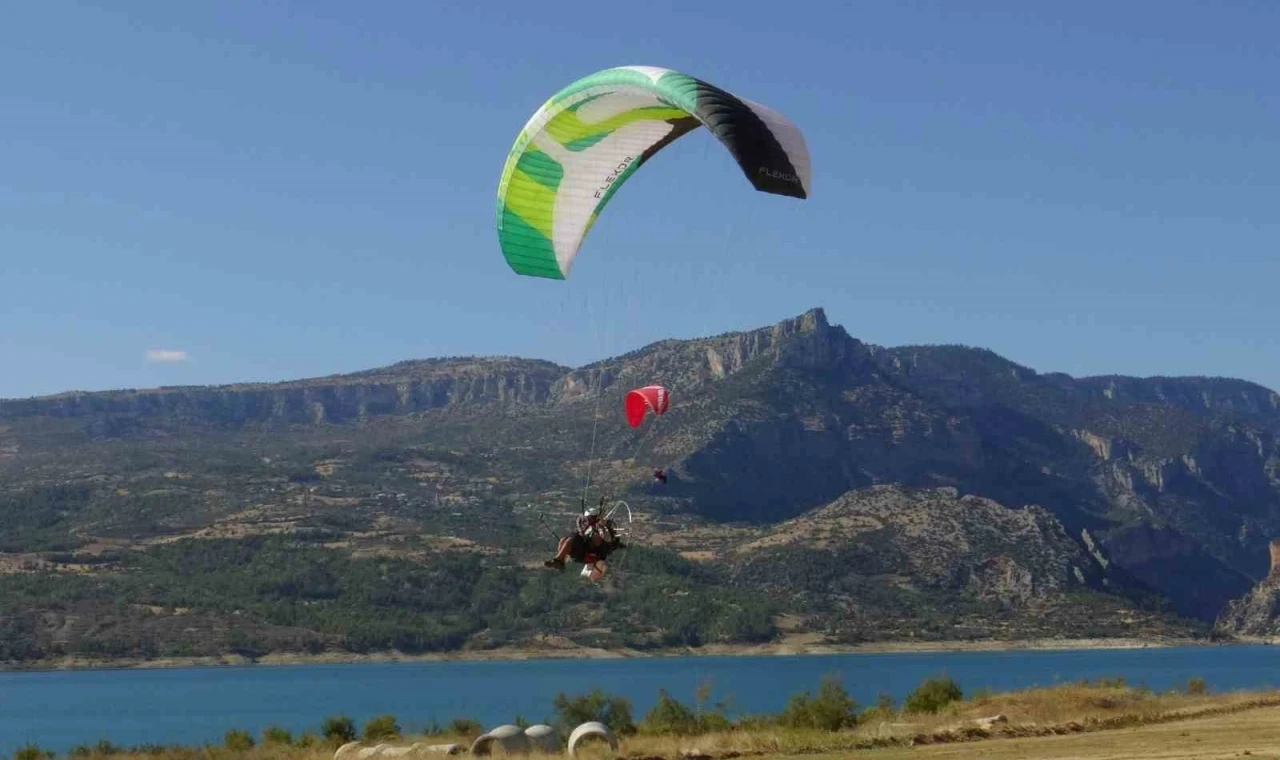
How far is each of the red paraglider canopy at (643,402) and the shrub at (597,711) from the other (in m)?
16.2

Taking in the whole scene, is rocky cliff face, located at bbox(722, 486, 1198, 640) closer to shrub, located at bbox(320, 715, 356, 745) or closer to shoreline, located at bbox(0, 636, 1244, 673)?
shoreline, located at bbox(0, 636, 1244, 673)

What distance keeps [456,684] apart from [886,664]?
113 feet

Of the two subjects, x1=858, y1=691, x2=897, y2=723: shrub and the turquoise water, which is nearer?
x1=858, y1=691, x2=897, y2=723: shrub

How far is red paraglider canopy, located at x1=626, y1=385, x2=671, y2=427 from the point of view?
28891 millimetres

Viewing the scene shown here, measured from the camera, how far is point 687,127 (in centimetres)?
2827

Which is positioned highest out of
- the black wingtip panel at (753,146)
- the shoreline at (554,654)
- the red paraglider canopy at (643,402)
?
the black wingtip panel at (753,146)

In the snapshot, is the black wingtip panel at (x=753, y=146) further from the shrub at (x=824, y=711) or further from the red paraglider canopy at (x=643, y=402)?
the shrub at (x=824, y=711)

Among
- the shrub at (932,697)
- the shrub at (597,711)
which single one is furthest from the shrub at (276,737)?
the shrub at (932,697)

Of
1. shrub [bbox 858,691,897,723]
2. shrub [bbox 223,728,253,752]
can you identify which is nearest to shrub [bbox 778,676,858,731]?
shrub [bbox 858,691,897,723]

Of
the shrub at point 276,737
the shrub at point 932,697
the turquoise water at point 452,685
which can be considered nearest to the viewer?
the shrub at point 932,697

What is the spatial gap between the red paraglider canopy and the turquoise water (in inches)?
943

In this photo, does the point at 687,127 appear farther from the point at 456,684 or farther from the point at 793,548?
the point at 793,548

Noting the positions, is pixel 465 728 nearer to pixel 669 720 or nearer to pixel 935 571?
pixel 669 720

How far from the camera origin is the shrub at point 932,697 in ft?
136
